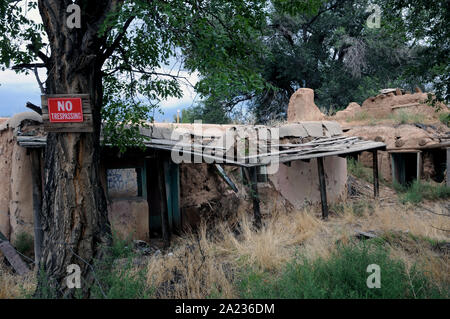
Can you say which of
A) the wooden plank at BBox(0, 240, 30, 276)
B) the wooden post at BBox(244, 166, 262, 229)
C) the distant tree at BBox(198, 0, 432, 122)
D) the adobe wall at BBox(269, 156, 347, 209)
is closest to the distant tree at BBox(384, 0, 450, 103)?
the wooden post at BBox(244, 166, 262, 229)

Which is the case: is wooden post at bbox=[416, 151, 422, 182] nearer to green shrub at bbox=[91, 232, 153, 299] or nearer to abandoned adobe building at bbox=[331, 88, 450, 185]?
abandoned adobe building at bbox=[331, 88, 450, 185]

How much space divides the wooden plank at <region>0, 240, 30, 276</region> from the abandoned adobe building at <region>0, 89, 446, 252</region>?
0.52m

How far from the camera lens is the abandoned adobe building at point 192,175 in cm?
738

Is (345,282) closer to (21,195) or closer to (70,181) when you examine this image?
(70,181)

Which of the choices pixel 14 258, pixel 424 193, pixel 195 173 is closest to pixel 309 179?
pixel 195 173

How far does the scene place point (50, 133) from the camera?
406 centimetres

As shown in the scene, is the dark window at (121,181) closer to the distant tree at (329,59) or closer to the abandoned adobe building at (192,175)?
the abandoned adobe building at (192,175)

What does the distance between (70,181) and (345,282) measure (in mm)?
3110

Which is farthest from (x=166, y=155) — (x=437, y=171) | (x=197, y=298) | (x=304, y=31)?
(x=304, y=31)

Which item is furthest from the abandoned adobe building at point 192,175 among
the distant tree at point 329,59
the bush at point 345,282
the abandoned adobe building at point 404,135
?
the distant tree at point 329,59

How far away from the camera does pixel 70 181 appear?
12.6 feet

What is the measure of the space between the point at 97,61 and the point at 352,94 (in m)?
20.1

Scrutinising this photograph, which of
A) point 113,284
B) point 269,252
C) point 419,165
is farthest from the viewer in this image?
point 419,165
